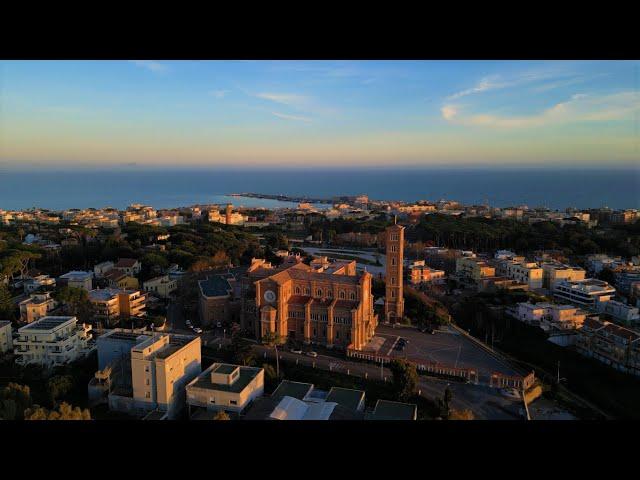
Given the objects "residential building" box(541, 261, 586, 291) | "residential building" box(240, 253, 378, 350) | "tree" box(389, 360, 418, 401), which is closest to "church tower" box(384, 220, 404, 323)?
"residential building" box(240, 253, 378, 350)

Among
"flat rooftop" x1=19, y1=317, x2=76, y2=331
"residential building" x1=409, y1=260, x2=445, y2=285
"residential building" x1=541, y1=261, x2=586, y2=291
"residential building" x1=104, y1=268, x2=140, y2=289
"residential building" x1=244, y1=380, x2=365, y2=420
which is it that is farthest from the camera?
"residential building" x1=409, y1=260, x2=445, y2=285

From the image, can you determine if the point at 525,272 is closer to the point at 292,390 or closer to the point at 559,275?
the point at 559,275

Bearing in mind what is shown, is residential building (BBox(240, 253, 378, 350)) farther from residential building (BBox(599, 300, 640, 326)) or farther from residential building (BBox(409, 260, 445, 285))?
residential building (BBox(599, 300, 640, 326))

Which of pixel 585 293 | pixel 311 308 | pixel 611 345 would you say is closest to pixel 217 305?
pixel 311 308

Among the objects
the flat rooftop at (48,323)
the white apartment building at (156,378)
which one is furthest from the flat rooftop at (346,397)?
the flat rooftop at (48,323)
